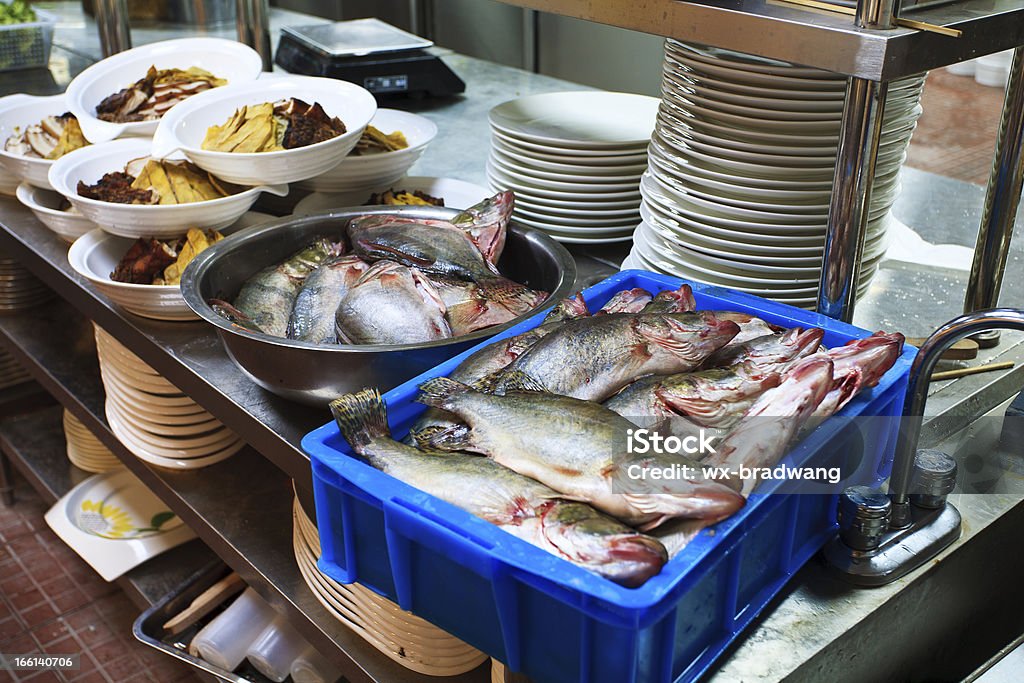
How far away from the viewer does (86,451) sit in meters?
2.12

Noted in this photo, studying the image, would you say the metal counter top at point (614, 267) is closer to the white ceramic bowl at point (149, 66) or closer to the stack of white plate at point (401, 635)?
the stack of white plate at point (401, 635)

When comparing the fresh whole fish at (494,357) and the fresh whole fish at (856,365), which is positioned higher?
the fresh whole fish at (856,365)

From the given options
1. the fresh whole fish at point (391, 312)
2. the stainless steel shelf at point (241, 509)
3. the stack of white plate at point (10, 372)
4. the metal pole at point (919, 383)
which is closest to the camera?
the metal pole at point (919, 383)

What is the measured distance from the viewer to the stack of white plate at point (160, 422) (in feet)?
5.20

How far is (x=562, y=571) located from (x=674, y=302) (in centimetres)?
40

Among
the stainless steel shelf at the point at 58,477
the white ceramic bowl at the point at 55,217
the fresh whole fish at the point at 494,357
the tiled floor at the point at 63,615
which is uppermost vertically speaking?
the fresh whole fish at the point at 494,357

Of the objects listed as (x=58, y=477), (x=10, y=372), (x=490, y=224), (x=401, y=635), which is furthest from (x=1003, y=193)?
(x=10, y=372)

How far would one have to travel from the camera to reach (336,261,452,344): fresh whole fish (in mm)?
1083

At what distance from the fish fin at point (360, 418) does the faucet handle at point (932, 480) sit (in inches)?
20.7

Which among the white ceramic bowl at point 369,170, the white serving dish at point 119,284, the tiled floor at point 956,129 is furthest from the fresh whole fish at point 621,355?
the tiled floor at point 956,129

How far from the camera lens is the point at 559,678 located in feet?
2.57

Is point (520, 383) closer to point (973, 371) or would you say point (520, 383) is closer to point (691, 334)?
point (691, 334)

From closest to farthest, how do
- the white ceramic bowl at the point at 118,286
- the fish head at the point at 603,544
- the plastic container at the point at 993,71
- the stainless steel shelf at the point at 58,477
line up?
1. the fish head at the point at 603,544
2. the white ceramic bowl at the point at 118,286
3. the stainless steel shelf at the point at 58,477
4. the plastic container at the point at 993,71

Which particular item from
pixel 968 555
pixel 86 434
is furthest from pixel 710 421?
pixel 86 434
